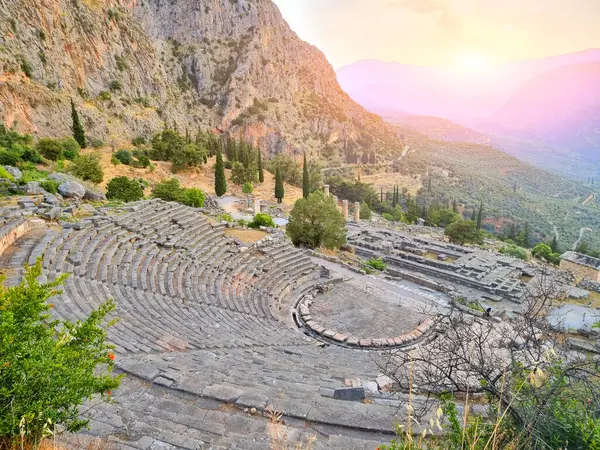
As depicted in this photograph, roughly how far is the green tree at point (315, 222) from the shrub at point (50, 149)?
71.8 ft

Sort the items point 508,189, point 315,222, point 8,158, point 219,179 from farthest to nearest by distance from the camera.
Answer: point 508,189 < point 219,179 < point 315,222 < point 8,158

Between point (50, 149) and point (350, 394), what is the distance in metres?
33.9

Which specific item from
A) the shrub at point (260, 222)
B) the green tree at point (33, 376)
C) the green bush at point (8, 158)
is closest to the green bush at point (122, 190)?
the green bush at point (8, 158)

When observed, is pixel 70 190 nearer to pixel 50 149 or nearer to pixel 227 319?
pixel 227 319

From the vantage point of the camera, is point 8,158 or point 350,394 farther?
point 8,158

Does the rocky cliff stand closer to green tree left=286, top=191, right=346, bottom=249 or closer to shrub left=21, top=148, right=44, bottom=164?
shrub left=21, top=148, right=44, bottom=164

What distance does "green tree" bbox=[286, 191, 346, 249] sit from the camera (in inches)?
971

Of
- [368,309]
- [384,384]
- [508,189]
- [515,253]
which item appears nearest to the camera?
[384,384]

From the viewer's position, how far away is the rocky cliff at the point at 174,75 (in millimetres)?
42969

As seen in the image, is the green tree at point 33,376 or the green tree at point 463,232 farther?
the green tree at point 463,232

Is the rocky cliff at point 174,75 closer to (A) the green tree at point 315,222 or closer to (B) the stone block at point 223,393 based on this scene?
(A) the green tree at point 315,222

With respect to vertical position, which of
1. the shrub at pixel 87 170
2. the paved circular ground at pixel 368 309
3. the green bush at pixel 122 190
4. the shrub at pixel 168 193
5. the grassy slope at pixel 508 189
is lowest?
the grassy slope at pixel 508 189

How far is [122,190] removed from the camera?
23875mm

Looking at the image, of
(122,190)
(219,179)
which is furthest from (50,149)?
(219,179)
